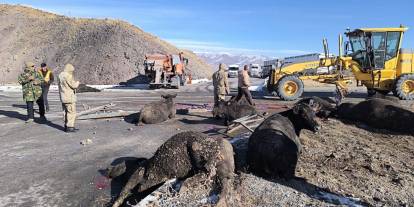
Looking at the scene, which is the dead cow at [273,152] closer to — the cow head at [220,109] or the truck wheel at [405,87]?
the cow head at [220,109]

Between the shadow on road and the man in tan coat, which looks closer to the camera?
the man in tan coat

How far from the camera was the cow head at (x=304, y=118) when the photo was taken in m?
9.52

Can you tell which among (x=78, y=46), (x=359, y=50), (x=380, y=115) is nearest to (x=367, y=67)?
(x=359, y=50)

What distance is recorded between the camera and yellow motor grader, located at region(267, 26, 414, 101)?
62.1ft

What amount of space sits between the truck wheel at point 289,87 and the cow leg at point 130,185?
1337 centimetres

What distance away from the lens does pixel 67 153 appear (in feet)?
30.4

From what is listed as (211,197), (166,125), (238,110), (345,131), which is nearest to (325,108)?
(345,131)

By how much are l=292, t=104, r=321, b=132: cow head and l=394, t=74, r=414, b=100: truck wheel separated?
10957mm

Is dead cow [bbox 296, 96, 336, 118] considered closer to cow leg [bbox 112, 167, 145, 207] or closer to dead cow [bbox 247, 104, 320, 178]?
dead cow [bbox 247, 104, 320, 178]

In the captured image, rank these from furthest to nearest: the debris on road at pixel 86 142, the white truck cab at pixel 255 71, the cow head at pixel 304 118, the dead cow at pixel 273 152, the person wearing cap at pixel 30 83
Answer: the white truck cab at pixel 255 71 < the person wearing cap at pixel 30 83 < the debris on road at pixel 86 142 < the cow head at pixel 304 118 < the dead cow at pixel 273 152

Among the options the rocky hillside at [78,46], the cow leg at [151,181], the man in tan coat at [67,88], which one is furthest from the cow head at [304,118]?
the rocky hillside at [78,46]

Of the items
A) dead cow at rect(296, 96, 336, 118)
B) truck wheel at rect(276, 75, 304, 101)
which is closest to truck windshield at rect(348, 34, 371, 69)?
truck wheel at rect(276, 75, 304, 101)

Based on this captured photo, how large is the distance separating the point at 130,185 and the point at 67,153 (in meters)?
3.49

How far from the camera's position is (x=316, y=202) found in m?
5.82
